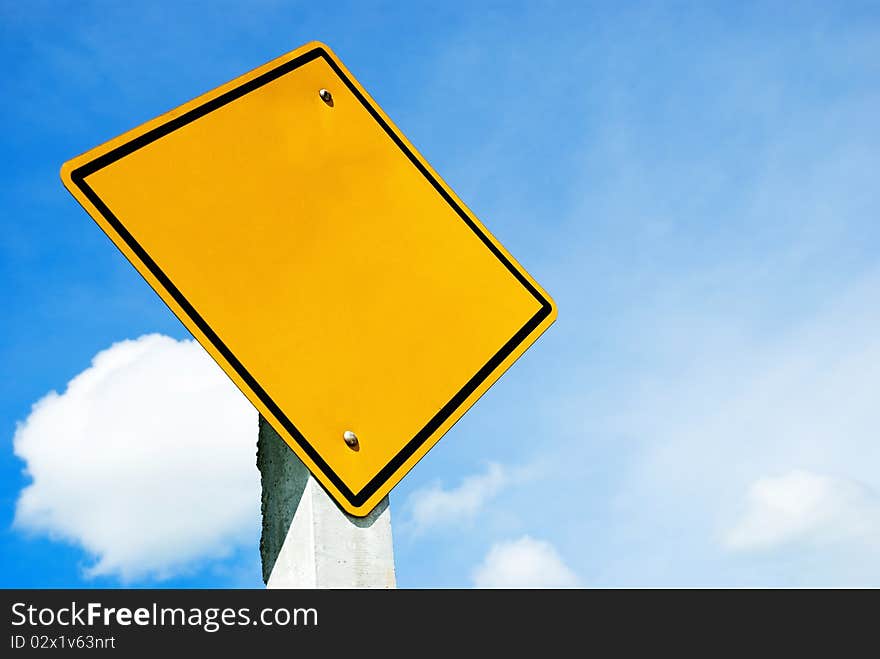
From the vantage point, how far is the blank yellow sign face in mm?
1575

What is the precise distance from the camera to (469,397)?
1.78 meters

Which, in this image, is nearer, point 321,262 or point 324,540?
point 324,540

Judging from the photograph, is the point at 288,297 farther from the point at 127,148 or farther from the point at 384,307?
the point at 127,148

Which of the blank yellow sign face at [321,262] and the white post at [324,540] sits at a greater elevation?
the blank yellow sign face at [321,262]

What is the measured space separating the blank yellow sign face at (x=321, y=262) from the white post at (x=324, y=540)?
7 centimetres

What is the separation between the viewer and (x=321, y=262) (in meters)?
1.73

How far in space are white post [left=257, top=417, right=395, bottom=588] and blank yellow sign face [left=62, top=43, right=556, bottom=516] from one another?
70mm

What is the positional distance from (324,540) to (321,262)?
1.89 feet

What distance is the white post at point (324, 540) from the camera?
159 centimetres

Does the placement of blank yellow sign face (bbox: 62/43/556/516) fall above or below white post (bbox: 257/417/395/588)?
A: above
